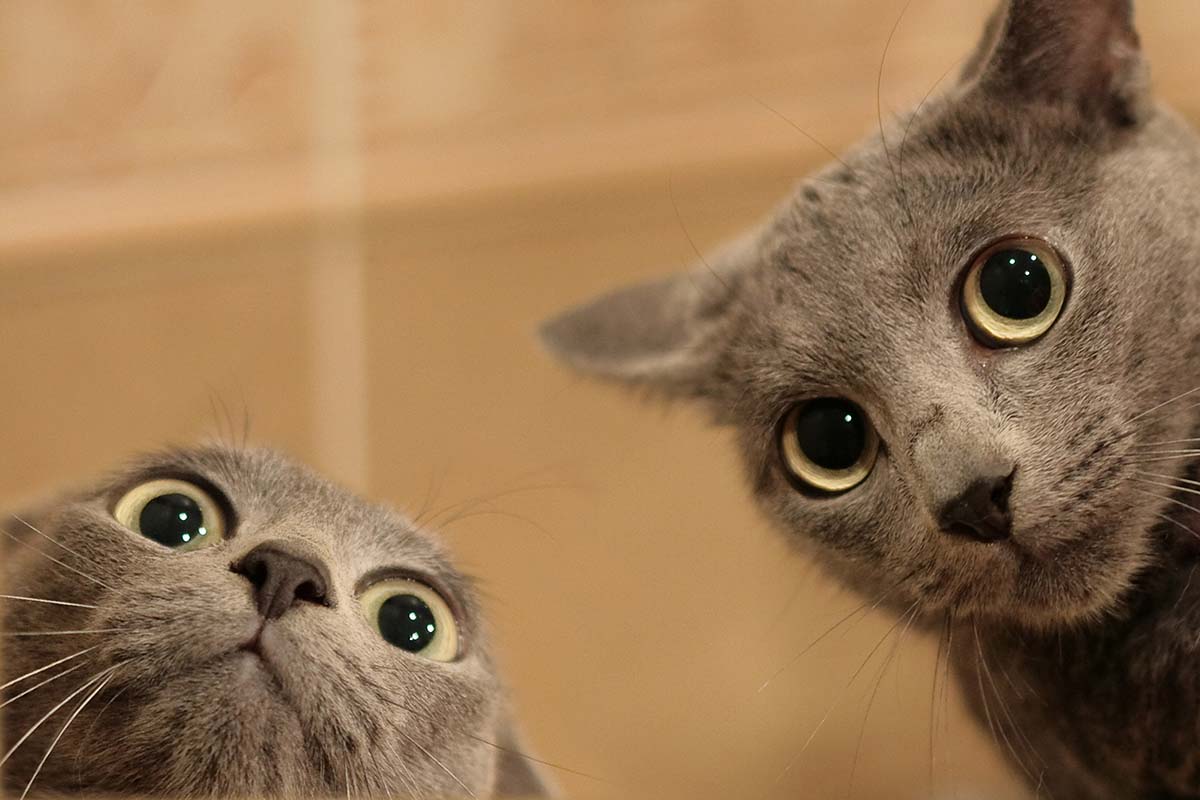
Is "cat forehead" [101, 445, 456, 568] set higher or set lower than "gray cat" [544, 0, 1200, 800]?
lower

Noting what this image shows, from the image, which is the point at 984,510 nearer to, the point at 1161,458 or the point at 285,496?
the point at 1161,458

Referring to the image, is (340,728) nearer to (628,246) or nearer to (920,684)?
(920,684)

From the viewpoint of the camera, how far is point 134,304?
111 centimetres

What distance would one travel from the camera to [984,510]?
2.21 ft

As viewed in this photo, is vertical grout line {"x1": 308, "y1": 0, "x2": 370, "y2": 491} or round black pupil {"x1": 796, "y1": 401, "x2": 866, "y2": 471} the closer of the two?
round black pupil {"x1": 796, "y1": 401, "x2": 866, "y2": 471}

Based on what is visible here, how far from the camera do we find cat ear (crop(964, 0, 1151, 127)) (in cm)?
79

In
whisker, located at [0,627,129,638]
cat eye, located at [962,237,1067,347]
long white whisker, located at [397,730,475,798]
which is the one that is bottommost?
long white whisker, located at [397,730,475,798]

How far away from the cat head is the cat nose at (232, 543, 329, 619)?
0.35 metres

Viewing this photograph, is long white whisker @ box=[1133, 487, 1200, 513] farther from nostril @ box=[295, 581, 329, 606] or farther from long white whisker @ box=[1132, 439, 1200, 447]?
nostril @ box=[295, 581, 329, 606]

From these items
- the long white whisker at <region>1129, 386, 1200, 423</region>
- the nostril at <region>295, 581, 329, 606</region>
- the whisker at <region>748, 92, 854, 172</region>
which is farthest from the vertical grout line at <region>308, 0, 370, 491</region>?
the long white whisker at <region>1129, 386, 1200, 423</region>

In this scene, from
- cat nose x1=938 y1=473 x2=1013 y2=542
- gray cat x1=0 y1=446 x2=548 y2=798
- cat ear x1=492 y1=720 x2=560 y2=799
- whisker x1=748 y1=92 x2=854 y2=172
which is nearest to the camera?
gray cat x1=0 y1=446 x2=548 y2=798

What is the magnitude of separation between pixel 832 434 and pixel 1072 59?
0.29 m

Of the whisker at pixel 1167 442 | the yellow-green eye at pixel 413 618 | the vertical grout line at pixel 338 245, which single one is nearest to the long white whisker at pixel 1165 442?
the whisker at pixel 1167 442

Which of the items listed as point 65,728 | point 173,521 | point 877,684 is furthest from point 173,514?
point 877,684
